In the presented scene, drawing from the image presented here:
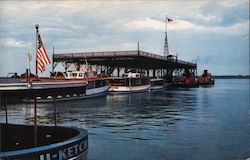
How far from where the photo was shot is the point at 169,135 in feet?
73.5

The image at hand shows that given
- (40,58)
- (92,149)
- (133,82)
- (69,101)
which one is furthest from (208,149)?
(133,82)

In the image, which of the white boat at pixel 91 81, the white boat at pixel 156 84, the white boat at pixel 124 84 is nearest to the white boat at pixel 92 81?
the white boat at pixel 91 81

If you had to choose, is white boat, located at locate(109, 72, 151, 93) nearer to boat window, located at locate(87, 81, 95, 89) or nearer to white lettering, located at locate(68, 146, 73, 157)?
boat window, located at locate(87, 81, 95, 89)

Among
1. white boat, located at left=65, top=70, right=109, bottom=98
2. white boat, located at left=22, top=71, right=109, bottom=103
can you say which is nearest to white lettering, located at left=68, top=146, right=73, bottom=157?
white boat, located at left=22, top=71, right=109, bottom=103

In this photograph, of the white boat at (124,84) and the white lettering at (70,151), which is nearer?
the white lettering at (70,151)

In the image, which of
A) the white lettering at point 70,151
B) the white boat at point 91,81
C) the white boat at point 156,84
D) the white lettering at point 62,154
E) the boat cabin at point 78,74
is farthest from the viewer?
the white boat at point 156,84

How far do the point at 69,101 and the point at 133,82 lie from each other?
27.4 meters

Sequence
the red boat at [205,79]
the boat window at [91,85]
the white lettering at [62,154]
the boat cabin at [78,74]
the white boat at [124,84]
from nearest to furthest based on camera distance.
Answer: the white lettering at [62,154], the boat window at [91,85], the boat cabin at [78,74], the white boat at [124,84], the red boat at [205,79]

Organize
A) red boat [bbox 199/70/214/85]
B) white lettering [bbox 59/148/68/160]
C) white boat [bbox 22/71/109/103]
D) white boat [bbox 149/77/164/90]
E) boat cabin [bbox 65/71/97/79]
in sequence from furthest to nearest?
red boat [bbox 199/70/214/85] < white boat [bbox 149/77/164/90] < boat cabin [bbox 65/71/97/79] < white boat [bbox 22/71/109/103] < white lettering [bbox 59/148/68/160]

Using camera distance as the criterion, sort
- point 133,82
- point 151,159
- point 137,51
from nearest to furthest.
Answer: point 151,159
point 133,82
point 137,51

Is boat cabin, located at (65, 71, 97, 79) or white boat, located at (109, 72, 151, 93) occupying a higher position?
boat cabin, located at (65, 71, 97, 79)

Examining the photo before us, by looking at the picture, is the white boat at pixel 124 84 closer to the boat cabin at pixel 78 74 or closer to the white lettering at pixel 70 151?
the boat cabin at pixel 78 74

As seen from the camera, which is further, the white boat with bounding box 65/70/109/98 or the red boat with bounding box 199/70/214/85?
the red boat with bounding box 199/70/214/85

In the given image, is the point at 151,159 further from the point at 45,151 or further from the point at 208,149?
the point at 45,151
